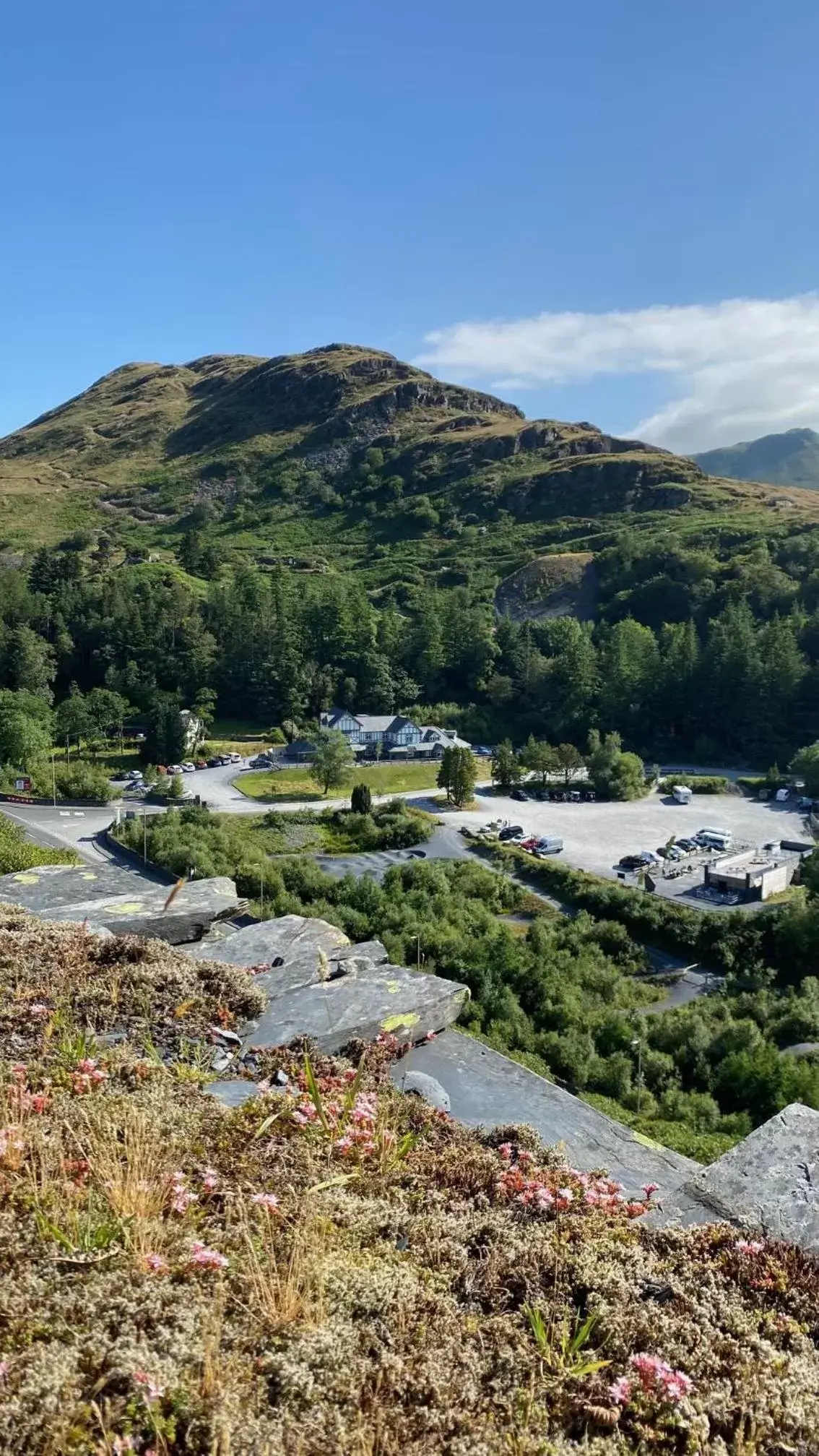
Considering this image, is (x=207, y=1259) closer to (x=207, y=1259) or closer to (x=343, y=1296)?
(x=207, y=1259)

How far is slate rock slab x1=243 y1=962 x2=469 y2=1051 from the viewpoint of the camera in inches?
179

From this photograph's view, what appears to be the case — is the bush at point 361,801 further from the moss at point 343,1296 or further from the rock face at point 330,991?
the moss at point 343,1296

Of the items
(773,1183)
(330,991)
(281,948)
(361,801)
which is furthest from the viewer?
(361,801)

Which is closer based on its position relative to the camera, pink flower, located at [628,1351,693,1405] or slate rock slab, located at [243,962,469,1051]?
pink flower, located at [628,1351,693,1405]

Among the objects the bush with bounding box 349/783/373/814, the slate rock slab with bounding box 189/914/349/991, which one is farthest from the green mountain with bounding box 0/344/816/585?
the slate rock slab with bounding box 189/914/349/991

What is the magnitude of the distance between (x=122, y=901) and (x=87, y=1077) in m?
3.39

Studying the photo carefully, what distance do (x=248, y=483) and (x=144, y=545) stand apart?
32.7 m

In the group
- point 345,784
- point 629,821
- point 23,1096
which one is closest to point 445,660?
point 345,784

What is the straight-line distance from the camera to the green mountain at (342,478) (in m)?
103

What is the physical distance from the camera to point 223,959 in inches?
229

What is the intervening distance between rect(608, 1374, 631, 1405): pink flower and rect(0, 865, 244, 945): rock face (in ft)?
14.8

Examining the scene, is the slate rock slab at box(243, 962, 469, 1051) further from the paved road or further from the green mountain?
the green mountain

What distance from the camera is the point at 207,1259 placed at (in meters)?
2.56

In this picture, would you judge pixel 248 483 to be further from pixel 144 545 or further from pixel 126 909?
pixel 126 909
